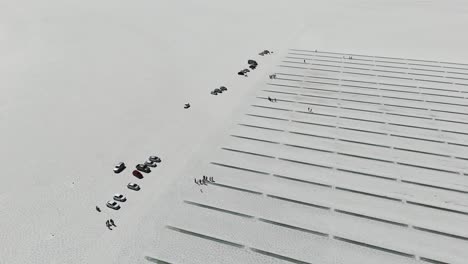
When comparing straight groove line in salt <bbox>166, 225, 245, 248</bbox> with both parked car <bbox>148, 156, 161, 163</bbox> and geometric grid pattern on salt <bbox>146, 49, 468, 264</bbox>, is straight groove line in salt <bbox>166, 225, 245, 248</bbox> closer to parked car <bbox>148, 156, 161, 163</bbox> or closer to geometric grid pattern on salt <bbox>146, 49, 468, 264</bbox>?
geometric grid pattern on salt <bbox>146, 49, 468, 264</bbox>

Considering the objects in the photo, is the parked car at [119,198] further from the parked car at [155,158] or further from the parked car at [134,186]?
the parked car at [155,158]

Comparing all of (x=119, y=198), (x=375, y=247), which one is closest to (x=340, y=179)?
A: (x=375, y=247)

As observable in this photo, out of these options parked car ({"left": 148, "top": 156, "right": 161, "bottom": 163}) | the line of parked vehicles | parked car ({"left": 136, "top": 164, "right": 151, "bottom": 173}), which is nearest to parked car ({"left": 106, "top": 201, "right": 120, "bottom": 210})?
the line of parked vehicles

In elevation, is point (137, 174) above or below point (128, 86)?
below

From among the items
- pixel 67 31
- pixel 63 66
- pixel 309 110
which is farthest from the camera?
pixel 67 31

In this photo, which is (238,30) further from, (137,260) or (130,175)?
(137,260)

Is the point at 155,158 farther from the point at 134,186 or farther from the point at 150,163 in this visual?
the point at 134,186

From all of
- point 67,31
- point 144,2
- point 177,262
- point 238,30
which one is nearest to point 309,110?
point 177,262
